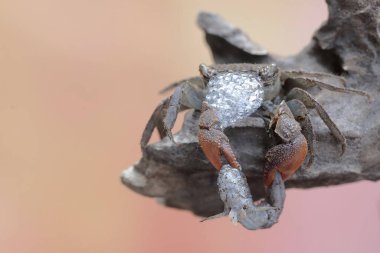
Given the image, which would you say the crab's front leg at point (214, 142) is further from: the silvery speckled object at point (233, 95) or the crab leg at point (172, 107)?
the crab leg at point (172, 107)

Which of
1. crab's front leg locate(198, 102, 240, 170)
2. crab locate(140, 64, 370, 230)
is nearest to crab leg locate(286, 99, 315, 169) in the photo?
crab locate(140, 64, 370, 230)

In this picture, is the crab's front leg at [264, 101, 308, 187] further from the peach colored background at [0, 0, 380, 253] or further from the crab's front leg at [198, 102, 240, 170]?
the peach colored background at [0, 0, 380, 253]

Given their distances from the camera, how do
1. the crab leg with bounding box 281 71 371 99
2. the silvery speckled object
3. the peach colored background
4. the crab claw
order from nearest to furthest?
the crab claw → the silvery speckled object → the crab leg with bounding box 281 71 371 99 → the peach colored background

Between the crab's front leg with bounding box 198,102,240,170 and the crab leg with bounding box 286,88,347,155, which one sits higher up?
the crab's front leg with bounding box 198,102,240,170

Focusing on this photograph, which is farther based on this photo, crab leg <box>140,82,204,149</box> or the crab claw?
crab leg <box>140,82,204,149</box>

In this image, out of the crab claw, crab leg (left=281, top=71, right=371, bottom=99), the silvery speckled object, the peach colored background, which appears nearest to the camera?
the crab claw

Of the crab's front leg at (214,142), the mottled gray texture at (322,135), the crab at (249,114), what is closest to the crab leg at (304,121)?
the crab at (249,114)
